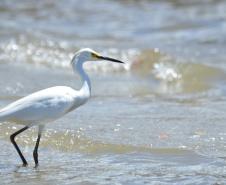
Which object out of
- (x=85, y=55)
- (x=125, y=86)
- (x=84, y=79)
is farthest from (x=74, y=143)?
(x=125, y=86)

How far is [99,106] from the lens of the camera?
9719 mm

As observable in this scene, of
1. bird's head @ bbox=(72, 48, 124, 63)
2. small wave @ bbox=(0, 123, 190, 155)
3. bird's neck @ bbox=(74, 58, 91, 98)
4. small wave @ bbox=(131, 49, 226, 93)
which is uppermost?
small wave @ bbox=(131, 49, 226, 93)

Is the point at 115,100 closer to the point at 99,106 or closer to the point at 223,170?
the point at 99,106

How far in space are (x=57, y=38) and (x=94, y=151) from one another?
7.49 m

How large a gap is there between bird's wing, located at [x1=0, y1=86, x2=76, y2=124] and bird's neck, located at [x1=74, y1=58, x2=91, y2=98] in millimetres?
151

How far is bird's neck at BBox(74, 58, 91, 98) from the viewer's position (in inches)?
293

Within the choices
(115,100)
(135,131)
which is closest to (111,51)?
(115,100)

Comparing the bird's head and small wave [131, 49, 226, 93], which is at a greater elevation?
small wave [131, 49, 226, 93]

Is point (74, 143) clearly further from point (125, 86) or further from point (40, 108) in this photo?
point (125, 86)

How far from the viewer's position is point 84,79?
7.59 metres

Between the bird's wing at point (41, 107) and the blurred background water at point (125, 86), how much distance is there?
0.43 m

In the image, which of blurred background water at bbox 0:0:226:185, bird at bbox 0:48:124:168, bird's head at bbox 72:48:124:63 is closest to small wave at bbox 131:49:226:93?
blurred background water at bbox 0:0:226:185

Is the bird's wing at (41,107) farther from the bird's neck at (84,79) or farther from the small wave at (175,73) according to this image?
the small wave at (175,73)

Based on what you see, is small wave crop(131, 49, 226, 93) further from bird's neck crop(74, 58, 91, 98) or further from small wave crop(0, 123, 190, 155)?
bird's neck crop(74, 58, 91, 98)
